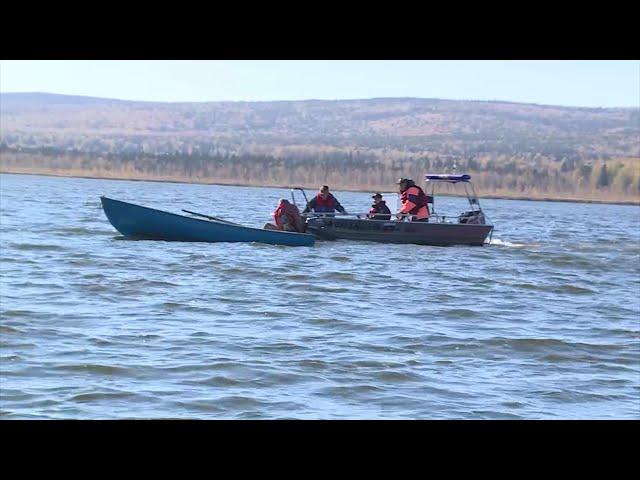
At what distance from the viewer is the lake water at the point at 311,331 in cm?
1188

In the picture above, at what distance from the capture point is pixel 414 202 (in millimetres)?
32219

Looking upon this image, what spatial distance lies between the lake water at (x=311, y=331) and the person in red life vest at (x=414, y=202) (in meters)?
0.93

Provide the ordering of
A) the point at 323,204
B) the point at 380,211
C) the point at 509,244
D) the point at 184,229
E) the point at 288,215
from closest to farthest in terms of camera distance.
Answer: the point at 288,215 < the point at 184,229 < the point at 323,204 < the point at 380,211 < the point at 509,244

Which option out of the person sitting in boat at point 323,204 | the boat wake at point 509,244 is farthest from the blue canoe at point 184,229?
the boat wake at point 509,244

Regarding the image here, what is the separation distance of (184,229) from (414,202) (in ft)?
19.0

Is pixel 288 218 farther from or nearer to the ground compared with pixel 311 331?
farther from the ground

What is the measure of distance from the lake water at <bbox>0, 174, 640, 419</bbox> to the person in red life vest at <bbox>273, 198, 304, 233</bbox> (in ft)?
1.87

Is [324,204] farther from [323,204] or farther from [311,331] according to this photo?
[311,331]

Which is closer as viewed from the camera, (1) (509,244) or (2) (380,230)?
(2) (380,230)

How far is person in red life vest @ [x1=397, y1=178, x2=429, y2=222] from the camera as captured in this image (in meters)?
32.0

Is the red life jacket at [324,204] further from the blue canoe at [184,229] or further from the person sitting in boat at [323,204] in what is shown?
the blue canoe at [184,229]

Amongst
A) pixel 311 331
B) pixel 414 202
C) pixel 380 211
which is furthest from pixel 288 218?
pixel 311 331
